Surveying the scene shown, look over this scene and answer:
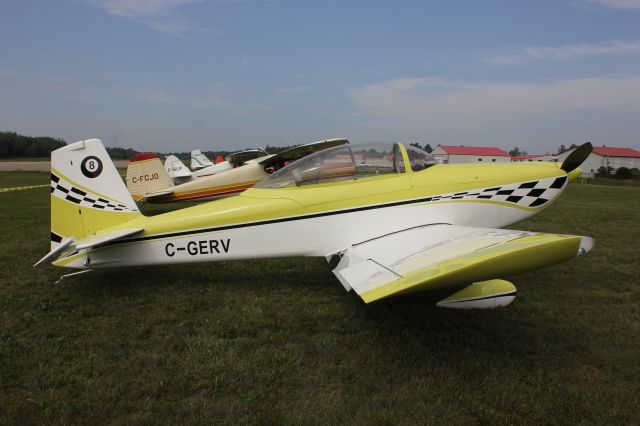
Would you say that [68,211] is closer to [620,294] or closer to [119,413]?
[119,413]

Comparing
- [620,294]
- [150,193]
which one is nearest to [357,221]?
[620,294]

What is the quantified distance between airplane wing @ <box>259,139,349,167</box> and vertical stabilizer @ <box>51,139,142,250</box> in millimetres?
6695

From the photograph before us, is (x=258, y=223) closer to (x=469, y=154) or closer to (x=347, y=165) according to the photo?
(x=347, y=165)

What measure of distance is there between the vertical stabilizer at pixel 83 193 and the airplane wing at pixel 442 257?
8.90ft

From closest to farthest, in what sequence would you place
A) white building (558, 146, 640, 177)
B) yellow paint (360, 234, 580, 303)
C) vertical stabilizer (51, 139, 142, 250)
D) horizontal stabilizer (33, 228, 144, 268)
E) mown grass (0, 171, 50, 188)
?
yellow paint (360, 234, 580, 303) → horizontal stabilizer (33, 228, 144, 268) → vertical stabilizer (51, 139, 142, 250) → mown grass (0, 171, 50, 188) → white building (558, 146, 640, 177)

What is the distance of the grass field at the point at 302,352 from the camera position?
2.45 m

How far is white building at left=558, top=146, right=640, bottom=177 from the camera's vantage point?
58.1 m

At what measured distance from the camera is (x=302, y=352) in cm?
312

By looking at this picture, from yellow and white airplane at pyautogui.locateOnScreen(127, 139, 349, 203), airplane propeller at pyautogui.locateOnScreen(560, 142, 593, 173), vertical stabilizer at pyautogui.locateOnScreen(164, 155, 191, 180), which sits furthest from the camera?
vertical stabilizer at pyautogui.locateOnScreen(164, 155, 191, 180)

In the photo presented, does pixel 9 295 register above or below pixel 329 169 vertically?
below

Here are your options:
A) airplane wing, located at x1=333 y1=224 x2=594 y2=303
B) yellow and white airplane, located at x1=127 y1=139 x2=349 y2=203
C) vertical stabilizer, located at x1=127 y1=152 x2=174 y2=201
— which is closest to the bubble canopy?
airplane wing, located at x1=333 y1=224 x2=594 y2=303

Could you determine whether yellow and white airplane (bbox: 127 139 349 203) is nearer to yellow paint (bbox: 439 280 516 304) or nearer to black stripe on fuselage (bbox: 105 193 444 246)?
black stripe on fuselage (bbox: 105 193 444 246)

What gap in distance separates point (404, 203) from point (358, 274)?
1330 millimetres

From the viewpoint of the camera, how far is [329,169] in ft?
14.4
